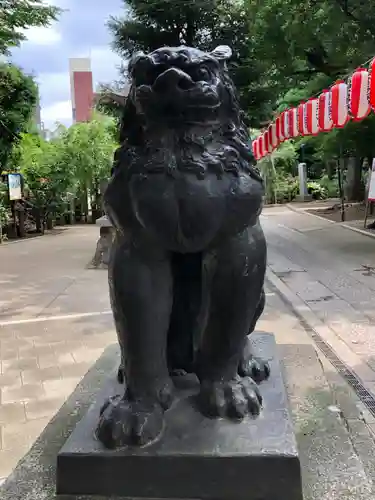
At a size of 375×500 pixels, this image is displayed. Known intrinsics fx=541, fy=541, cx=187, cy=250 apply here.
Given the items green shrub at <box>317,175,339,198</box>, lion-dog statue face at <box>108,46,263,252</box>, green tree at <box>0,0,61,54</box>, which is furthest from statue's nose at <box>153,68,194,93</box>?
green shrub at <box>317,175,339,198</box>

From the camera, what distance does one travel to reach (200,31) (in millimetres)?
12328

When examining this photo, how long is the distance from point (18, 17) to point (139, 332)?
9933 mm

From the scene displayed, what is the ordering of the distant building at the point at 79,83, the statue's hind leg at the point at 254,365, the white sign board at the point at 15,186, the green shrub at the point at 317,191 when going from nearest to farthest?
the statue's hind leg at the point at 254,365, the white sign board at the point at 15,186, the green shrub at the point at 317,191, the distant building at the point at 79,83

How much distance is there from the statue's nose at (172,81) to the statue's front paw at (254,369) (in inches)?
30.6

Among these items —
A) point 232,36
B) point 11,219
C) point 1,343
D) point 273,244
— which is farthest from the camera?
point 11,219

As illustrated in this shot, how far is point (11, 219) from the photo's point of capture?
13039 millimetres

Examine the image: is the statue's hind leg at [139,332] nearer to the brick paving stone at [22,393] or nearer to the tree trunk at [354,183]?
the brick paving stone at [22,393]

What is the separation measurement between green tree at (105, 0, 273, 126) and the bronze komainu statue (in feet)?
36.0

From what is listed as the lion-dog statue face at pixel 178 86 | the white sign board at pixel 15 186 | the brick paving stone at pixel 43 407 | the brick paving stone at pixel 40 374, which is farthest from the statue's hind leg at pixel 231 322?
the white sign board at pixel 15 186

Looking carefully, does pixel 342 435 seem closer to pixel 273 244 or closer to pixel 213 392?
pixel 213 392

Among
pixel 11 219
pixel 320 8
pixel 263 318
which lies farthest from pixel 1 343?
pixel 11 219

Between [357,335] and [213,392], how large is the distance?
3208mm

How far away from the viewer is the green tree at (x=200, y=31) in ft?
38.6

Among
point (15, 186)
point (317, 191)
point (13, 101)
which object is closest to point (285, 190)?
point (317, 191)
